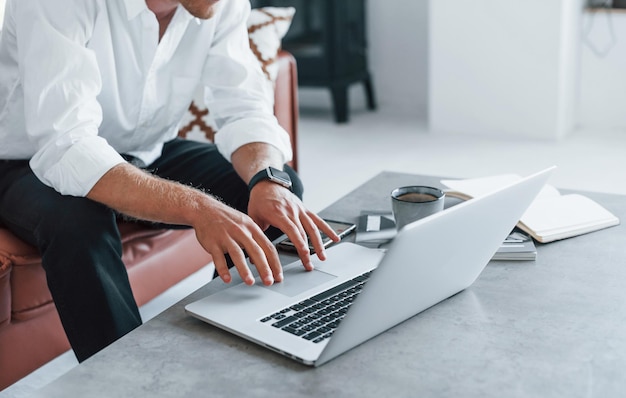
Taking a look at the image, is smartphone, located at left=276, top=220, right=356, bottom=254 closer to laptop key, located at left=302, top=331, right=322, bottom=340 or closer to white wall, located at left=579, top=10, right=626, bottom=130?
laptop key, located at left=302, top=331, right=322, bottom=340

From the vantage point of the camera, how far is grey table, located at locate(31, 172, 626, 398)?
85 centimetres

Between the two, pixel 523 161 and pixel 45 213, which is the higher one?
pixel 45 213

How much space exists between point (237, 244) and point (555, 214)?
55 centimetres

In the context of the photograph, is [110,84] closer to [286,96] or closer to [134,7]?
[134,7]

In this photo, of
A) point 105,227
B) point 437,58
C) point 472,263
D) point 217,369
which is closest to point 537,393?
point 472,263

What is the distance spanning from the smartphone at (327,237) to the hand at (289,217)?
0.04 metres

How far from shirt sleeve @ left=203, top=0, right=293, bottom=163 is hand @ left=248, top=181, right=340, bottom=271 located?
322mm

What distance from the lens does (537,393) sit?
0.83m

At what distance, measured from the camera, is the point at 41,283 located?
5.14 ft

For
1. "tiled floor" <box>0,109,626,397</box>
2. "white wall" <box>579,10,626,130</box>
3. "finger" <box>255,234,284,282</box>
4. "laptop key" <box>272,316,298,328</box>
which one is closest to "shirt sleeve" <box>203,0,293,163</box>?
"finger" <box>255,234,284,282</box>

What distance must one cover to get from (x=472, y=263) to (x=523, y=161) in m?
2.31

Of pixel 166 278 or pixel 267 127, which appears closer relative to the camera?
pixel 267 127

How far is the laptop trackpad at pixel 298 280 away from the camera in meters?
1.08

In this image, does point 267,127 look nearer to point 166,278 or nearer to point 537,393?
point 166,278
